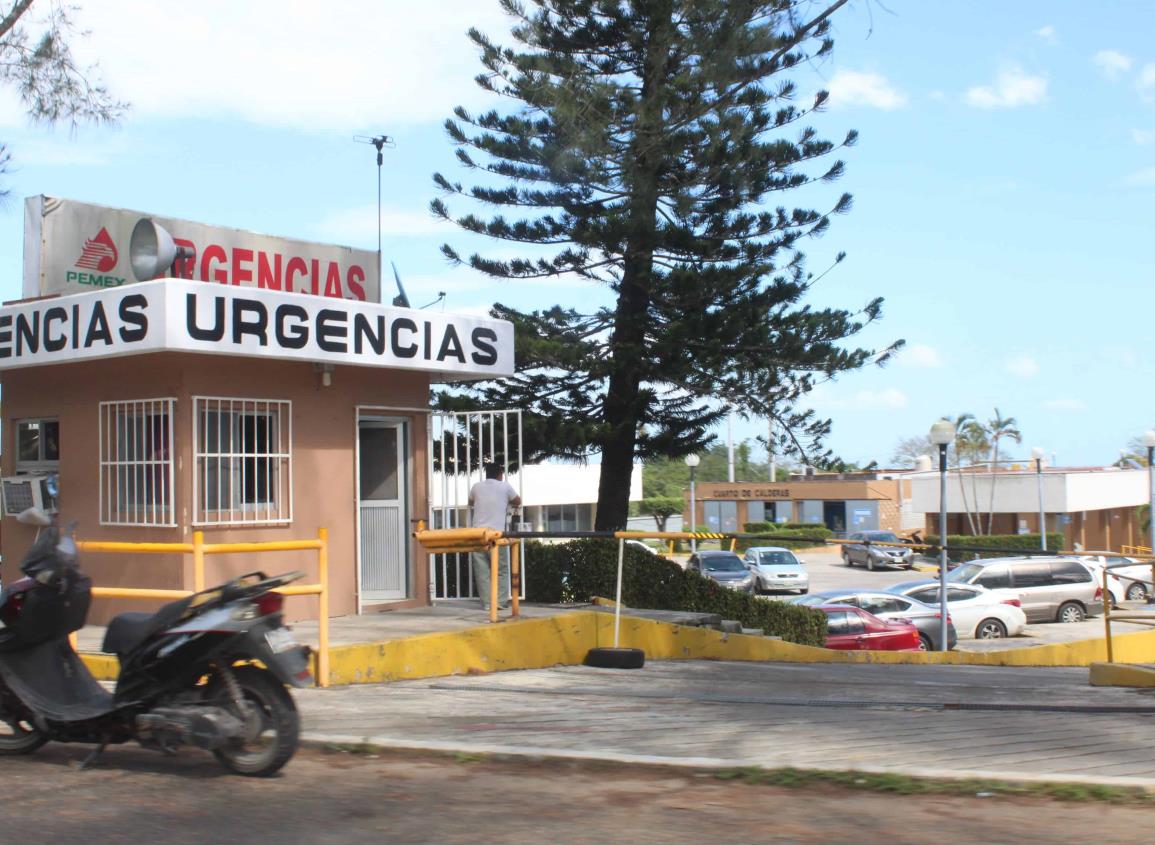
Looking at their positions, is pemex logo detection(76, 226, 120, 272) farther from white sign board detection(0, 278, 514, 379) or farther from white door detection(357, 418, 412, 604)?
white door detection(357, 418, 412, 604)

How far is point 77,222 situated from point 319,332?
10.3 ft

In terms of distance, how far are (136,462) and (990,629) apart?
19902 millimetres

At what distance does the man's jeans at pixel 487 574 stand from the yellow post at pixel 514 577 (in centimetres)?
19

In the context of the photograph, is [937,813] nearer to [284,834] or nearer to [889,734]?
[889,734]

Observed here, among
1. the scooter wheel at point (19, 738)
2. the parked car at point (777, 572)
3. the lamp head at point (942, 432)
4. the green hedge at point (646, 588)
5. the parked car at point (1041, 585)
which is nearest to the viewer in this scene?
the scooter wheel at point (19, 738)

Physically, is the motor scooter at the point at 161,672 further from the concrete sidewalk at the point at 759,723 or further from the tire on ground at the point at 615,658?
the tire on ground at the point at 615,658

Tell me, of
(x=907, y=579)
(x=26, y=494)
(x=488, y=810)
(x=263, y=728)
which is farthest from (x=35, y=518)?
(x=907, y=579)

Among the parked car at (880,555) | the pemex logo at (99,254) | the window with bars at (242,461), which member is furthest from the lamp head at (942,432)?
the parked car at (880,555)

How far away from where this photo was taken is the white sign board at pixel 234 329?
1050 cm

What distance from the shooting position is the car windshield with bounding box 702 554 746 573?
33.8 meters

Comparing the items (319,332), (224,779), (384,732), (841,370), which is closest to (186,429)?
(319,332)

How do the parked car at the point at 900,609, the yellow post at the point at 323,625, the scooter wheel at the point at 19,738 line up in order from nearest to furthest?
the scooter wheel at the point at 19,738 → the yellow post at the point at 323,625 → the parked car at the point at 900,609

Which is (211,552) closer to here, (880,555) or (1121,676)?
(1121,676)

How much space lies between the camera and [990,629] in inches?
1017
